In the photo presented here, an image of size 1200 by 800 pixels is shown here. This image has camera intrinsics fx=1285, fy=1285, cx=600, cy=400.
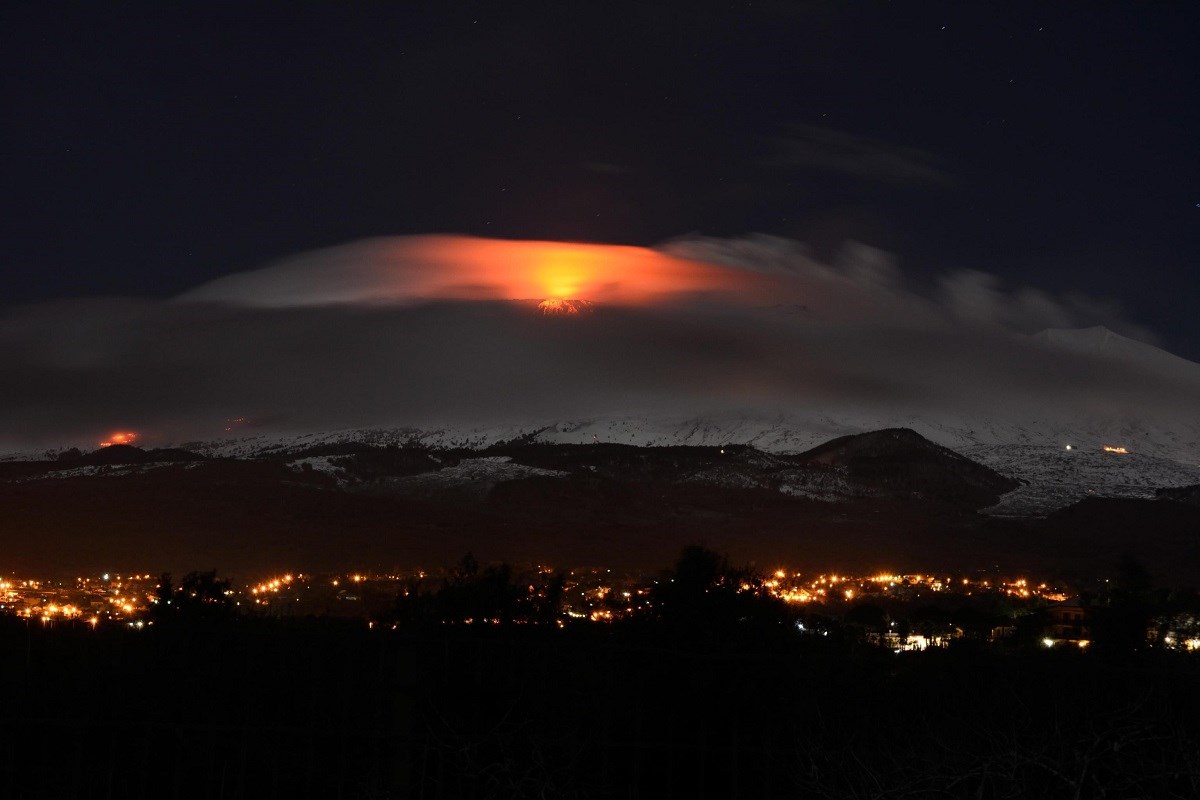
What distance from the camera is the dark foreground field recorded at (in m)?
11.0

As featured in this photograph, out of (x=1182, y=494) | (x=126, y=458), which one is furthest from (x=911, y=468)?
(x=126, y=458)

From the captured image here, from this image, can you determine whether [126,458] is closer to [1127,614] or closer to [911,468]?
[911,468]

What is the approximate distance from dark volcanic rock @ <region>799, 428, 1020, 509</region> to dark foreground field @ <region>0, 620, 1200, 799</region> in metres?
107

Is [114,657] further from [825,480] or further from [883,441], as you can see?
[883,441]

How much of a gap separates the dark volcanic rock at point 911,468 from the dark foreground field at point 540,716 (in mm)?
106682

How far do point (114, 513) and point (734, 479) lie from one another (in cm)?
5491

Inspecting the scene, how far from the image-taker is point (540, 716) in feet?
45.8

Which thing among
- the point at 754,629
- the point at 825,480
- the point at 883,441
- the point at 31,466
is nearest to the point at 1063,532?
the point at 825,480

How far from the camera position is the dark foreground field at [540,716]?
11.0 metres

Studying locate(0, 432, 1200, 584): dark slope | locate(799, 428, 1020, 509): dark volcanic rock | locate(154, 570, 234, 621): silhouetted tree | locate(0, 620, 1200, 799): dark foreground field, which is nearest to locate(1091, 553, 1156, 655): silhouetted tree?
locate(0, 620, 1200, 799): dark foreground field

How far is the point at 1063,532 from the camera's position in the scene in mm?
96688

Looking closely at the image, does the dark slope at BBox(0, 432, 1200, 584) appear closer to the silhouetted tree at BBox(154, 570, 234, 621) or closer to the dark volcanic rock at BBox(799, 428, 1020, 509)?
the dark volcanic rock at BBox(799, 428, 1020, 509)

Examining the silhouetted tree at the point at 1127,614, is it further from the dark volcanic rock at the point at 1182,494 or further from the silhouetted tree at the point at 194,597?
the dark volcanic rock at the point at 1182,494

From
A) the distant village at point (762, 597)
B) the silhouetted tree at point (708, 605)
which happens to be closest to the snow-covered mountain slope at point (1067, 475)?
the distant village at point (762, 597)
